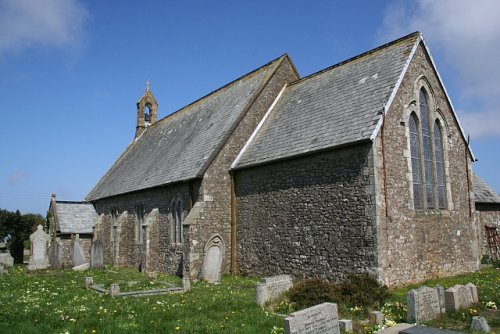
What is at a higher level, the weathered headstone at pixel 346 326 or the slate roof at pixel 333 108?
the slate roof at pixel 333 108

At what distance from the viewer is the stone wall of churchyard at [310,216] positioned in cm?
1413

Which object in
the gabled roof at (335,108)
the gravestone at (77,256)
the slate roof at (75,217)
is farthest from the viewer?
the slate roof at (75,217)

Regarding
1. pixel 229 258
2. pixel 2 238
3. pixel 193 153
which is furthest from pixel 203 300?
pixel 2 238

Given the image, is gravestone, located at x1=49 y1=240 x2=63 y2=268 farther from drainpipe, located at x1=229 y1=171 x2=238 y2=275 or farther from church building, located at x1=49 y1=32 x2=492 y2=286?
drainpipe, located at x1=229 y1=171 x2=238 y2=275

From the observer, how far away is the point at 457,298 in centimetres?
1017

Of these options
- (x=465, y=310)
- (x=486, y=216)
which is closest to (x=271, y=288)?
(x=465, y=310)

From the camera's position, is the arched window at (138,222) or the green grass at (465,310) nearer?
the green grass at (465,310)

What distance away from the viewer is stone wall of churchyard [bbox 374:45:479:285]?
1413 cm

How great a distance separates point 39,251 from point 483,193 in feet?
83.3

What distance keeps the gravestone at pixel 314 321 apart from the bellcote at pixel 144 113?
31.8 metres

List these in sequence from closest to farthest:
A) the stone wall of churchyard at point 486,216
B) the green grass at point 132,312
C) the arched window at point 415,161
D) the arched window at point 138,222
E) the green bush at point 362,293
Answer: the green grass at point 132,312 < the green bush at point 362,293 < the arched window at point 415,161 < the stone wall of churchyard at point 486,216 < the arched window at point 138,222

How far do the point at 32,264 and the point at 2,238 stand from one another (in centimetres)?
1279

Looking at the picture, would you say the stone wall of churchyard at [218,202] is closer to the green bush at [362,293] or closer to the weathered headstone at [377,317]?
the green bush at [362,293]

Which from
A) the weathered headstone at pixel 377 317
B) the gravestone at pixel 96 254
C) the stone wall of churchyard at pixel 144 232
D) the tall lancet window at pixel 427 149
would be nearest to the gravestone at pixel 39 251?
the stone wall of churchyard at pixel 144 232
